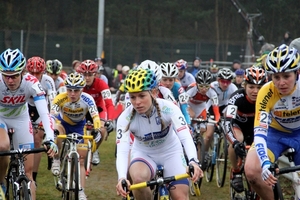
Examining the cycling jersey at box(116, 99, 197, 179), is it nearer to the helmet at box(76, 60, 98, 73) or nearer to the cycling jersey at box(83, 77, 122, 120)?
the helmet at box(76, 60, 98, 73)

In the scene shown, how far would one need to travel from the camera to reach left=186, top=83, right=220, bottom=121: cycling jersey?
12172mm

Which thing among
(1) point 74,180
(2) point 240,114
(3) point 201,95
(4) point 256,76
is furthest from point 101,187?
(4) point 256,76

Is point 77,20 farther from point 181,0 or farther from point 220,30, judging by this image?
point 220,30

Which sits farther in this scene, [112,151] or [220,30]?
[220,30]

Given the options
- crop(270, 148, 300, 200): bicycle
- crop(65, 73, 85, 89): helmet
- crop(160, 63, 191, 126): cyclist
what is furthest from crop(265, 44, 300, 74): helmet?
crop(160, 63, 191, 126): cyclist

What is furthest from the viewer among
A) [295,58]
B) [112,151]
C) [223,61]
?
[223,61]

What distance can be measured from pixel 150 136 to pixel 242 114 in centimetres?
281

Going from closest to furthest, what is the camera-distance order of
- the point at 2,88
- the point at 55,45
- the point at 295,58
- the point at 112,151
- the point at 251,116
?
the point at 295,58 → the point at 2,88 → the point at 251,116 → the point at 112,151 → the point at 55,45

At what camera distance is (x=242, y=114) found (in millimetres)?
8875

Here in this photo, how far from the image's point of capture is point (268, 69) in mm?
6004

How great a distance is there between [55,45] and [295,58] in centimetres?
2424

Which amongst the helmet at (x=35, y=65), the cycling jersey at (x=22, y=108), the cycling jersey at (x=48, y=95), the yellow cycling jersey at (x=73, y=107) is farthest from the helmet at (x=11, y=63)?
the cycling jersey at (x=48, y=95)

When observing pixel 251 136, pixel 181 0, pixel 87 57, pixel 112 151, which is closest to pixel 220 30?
pixel 181 0

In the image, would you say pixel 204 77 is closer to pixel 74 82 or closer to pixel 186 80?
pixel 74 82
